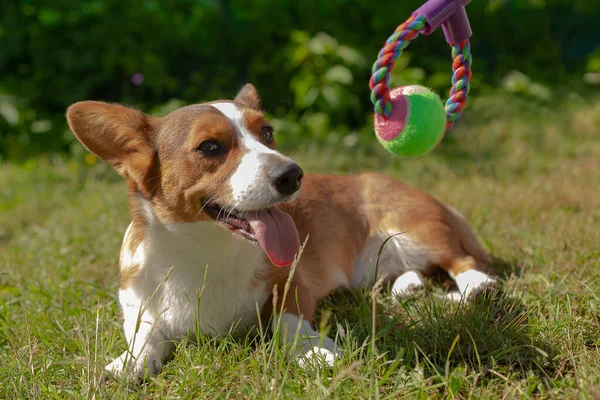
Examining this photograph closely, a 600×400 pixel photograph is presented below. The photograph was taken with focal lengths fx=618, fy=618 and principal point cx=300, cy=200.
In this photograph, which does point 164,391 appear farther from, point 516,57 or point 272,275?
point 516,57

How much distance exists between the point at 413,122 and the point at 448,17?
1.32ft

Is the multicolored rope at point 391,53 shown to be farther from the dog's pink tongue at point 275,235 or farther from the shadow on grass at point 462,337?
the shadow on grass at point 462,337

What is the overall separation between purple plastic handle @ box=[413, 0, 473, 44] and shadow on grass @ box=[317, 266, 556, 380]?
102 cm

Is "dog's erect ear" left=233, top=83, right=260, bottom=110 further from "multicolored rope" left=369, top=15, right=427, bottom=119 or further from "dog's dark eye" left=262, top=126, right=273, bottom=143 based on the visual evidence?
"multicolored rope" left=369, top=15, right=427, bottom=119

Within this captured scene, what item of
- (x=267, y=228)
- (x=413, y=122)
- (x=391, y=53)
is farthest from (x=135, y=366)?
(x=391, y=53)

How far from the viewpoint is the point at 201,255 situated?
246 cm

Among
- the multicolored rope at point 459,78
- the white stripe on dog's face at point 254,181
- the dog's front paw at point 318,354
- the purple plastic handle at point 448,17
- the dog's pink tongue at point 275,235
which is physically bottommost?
the dog's front paw at point 318,354

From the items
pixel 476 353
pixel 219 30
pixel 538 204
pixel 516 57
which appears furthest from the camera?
pixel 516 57

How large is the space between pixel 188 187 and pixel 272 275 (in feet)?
1.70

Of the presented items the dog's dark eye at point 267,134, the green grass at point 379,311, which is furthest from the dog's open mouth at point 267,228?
the dog's dark eye at point 267,134

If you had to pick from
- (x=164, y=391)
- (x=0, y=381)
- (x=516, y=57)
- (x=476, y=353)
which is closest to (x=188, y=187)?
(x=164, y=391)

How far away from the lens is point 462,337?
2.24m

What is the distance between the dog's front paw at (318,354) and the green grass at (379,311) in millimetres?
37

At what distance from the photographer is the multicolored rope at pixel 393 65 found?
2.16 meters
